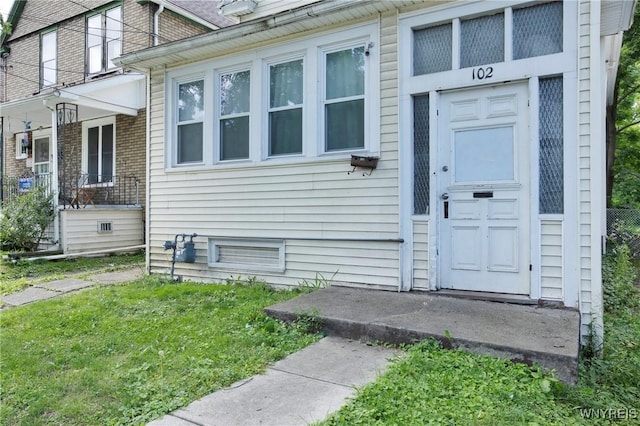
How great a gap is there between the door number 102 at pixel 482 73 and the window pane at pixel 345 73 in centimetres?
130

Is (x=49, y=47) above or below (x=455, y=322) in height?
above

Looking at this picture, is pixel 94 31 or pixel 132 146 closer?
pixel 132 146

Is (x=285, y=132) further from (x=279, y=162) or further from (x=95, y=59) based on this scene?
(x=95, y=59)

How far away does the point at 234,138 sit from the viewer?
20.8ft

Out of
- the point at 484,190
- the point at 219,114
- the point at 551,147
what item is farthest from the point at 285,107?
the point at 551,147

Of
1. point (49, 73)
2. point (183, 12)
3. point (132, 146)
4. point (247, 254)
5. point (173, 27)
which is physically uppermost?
point (183, 12)

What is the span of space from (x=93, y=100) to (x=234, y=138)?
5.22m

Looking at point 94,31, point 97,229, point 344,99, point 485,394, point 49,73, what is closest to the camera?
point 485,394

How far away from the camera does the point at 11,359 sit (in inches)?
137

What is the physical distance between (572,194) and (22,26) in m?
16.1

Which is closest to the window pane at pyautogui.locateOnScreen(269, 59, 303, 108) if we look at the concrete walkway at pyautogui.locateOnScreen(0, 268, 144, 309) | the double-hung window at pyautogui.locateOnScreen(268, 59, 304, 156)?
the double-hung window at pyautogui.locateOnScreen(268, 59, 304, 156)

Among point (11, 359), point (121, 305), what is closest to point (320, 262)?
point (121, 305)

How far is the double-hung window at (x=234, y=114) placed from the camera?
6207 millimetres

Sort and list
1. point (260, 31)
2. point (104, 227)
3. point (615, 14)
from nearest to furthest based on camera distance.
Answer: point (615, 14) < point (260, 31) < point (104, 227)
